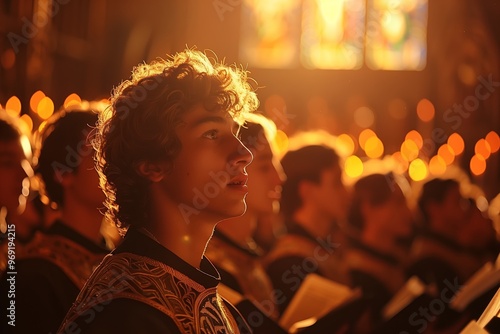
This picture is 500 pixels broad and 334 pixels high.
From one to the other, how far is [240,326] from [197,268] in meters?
0.24

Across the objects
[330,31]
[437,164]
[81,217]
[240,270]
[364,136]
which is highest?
[330,31]

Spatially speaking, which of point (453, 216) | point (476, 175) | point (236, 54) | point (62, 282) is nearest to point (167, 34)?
point (236, 54)

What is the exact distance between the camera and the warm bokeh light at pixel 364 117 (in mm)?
24234

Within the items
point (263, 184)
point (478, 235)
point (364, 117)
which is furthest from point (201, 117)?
point (364, 117)

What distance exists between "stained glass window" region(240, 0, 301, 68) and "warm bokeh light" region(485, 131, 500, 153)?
652 cm

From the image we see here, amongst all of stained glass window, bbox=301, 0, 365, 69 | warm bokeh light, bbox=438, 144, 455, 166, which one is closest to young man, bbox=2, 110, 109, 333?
warm bokeh light, bbox=438, 144, 455, 166

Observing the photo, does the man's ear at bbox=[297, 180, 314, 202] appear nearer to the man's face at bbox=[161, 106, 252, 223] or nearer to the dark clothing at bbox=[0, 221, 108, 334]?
the dark clothing at bbox=[0, 221, 108, 334]

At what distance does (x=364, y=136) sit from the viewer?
78.7 feet

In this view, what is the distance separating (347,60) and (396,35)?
4.67 feet

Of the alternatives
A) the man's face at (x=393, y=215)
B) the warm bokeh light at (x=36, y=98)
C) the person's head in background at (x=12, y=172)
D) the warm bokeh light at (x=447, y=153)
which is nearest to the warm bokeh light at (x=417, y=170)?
the warm bokeh light at (x=447, y=153)

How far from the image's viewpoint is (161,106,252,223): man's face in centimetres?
209

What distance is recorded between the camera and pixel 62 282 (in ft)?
9.55

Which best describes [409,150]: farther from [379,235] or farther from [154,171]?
[154,171]

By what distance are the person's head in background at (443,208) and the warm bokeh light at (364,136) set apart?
59.8 feet
